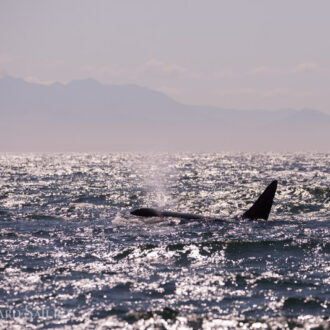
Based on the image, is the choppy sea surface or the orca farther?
the orca

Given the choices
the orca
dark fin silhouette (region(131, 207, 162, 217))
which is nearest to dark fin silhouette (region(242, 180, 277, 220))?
the orca

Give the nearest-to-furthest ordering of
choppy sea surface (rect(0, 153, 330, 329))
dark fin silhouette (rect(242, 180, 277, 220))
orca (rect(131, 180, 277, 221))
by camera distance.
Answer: choppy sea surface (rect(0, 153, 330, 329)) → orca (rect(131, 180, 277, 221)) → dark fin silhouette (rect(242, 180, 277, 220))

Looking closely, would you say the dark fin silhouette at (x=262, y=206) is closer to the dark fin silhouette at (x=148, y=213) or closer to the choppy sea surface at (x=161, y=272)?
the choppy sea surface at (x=161, y=272)

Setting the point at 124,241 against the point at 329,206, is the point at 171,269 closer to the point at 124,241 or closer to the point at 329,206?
the point at 124,241

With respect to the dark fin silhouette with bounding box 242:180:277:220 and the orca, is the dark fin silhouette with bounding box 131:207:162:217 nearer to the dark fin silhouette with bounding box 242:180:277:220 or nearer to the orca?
the orca

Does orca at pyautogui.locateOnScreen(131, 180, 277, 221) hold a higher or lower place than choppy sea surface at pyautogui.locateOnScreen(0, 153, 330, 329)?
higher

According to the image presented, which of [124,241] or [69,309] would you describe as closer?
[69,309]

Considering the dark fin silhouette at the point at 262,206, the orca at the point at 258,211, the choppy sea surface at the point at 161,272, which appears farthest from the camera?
the dark fin silhouette at the point at 262,206

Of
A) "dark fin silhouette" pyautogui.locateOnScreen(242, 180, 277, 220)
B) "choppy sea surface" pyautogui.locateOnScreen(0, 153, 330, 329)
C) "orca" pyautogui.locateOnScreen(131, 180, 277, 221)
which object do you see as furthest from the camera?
"dark fin silhouette" pyautogui.locateOnScreen(242, 180, 277, 220)

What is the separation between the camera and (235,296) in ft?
41.8

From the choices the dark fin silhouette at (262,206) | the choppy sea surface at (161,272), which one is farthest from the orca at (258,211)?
the choppy sea surface at (161,272)

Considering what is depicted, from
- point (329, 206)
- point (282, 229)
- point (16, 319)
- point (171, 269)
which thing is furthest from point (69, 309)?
point (329, 206)

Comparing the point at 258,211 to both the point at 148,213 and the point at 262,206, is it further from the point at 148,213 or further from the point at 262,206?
the point at 148,213

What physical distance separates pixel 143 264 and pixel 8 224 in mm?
10109
